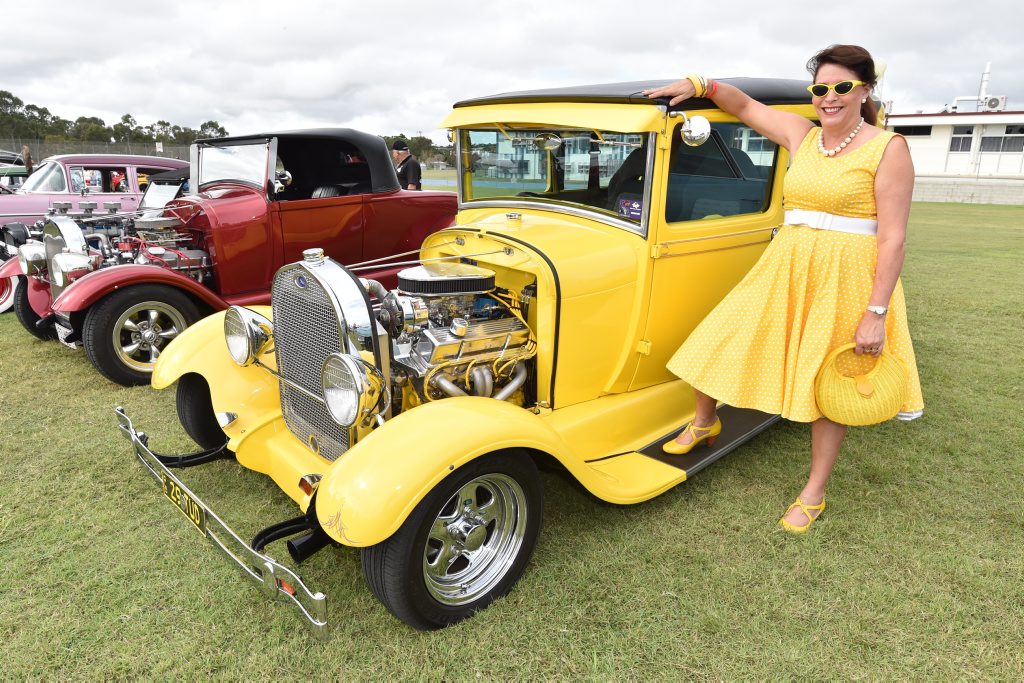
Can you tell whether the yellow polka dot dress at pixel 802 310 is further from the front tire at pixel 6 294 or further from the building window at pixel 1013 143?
the building window at pixel 1013 143

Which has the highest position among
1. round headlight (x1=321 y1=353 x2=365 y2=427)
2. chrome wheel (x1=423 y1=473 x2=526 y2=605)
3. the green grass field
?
round headlight (x1=321 y1=353 x2=365 y2=427)

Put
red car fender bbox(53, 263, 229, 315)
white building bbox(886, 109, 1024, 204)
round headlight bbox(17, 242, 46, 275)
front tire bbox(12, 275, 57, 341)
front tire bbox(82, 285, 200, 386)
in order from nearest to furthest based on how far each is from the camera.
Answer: red car fender bbox(53, 263, 229, 315)
front tire bbox(82, 285, 200, 386)
round headlight bbox(17, 242, 46, 275)
front tire bbox(12, 275, 57, 341)
white building bbox(886, 109, 1024, 204)

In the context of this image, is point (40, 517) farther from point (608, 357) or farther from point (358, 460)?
point (608, 357)

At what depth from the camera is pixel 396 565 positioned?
2141 mm

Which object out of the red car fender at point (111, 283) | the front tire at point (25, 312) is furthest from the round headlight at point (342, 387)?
the front tire at point (25, 312)

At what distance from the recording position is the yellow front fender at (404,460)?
6.61 feet

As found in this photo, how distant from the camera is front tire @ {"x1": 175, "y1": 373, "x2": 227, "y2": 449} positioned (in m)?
3.30

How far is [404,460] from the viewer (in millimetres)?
2102

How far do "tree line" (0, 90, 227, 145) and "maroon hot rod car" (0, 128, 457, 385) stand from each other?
40414 millimetres

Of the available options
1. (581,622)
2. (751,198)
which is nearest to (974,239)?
(751,198)

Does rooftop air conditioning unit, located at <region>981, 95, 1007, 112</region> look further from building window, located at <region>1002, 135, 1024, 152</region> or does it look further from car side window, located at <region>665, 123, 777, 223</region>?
car side window, located at <region>665, 123, 777, 223</region>

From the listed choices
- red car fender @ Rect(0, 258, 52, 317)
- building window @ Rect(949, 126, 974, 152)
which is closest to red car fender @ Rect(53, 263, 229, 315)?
red car fender @ Rect(0, 258, 52, 317)

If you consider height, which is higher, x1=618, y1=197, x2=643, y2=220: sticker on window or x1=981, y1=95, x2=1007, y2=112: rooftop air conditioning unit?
x1=981, y1=95, x2=1007, y2=112: rooftop air conditioning unit

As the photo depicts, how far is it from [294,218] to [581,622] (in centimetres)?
478
